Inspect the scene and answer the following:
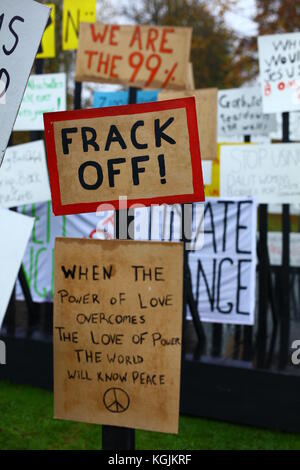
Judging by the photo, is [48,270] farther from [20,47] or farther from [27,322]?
[20,47]

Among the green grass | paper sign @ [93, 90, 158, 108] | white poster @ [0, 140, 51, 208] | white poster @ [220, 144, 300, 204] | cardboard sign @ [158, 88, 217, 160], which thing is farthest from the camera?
paper sign @ [93, 90, 158, 108]

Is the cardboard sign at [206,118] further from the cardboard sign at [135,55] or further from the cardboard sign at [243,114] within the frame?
the cardboard sign at [243,114]

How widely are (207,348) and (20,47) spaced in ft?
9.52

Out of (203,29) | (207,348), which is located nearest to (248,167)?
(207,348)

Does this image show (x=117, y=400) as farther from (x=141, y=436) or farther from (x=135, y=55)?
(x=135, y=55)

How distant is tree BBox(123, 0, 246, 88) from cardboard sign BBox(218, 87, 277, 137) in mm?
15777

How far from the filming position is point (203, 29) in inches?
865

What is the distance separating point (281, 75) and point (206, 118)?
29.7 inches

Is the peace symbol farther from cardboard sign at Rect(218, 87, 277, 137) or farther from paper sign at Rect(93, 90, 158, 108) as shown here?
paper sign at Rect(93, 90, 158, 108)

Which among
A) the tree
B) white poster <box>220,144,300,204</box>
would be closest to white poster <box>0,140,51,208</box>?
white poster <box>220,144,300,204</box>

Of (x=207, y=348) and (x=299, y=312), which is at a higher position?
(x=207, y=348)

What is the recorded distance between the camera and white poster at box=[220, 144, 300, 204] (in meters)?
4.66

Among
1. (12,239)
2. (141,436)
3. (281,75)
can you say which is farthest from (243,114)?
(12,239)

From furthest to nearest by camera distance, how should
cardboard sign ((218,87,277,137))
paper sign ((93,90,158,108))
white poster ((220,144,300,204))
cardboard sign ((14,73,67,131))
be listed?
paper sign ((93,90,158,108)) → cardboard sign ((218,87,277,137)) → cardboard sign ((14,73,67,131)) → white poster ((220,144,300,204))
